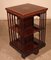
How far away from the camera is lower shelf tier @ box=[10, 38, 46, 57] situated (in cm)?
171

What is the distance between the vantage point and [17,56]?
180 cm

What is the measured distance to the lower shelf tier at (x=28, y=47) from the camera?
5.59 ft

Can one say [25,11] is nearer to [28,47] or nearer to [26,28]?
[26,28]

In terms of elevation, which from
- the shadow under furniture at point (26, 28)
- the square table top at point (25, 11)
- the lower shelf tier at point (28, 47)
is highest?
the square table top at point (25, 11)

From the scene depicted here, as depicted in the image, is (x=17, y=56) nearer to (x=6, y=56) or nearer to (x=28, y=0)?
(x=6, y=56)

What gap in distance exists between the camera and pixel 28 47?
179 centimetres

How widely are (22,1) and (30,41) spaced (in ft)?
4.09

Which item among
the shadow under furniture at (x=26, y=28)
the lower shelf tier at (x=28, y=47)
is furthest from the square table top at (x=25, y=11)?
the lower shelf tier at (x=28, y=47)

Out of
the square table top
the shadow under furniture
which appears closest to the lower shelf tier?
the shadow under furniture

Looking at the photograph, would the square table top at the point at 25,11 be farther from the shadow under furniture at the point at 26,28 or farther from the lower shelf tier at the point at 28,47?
the lower shelf tier at the point at 28,47

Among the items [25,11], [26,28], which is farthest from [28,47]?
[25,11]

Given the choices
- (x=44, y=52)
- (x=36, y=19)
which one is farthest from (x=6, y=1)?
(x=44, y=52)

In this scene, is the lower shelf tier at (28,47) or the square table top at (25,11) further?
the lower shelf tier at (28,47)

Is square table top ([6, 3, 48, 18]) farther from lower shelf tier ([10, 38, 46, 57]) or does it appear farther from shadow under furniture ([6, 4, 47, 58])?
lower shelf tier ([10, 38, 46, 57])
